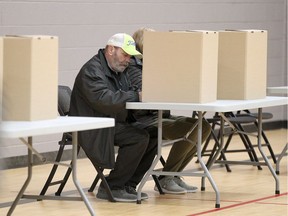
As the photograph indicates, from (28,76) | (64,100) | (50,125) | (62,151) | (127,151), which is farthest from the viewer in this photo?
A: (64,100)

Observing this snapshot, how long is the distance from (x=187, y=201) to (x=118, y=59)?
3.76 ft

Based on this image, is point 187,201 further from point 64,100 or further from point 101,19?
point 101,19

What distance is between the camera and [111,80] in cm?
636

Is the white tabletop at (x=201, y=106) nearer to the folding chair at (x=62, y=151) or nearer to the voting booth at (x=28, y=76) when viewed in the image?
the folding chair at (x=62, y=151)

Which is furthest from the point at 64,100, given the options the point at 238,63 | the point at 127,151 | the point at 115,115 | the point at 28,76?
the point at 28,76

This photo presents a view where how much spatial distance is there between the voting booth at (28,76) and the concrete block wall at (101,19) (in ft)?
6.56

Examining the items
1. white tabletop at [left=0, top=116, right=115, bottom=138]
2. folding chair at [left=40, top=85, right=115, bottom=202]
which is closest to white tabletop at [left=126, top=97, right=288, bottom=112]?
folding chair at [left=40, top=85, right=115, bottom=202]

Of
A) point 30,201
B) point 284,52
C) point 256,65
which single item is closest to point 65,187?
point 30,201

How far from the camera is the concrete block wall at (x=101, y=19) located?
8188 millimetres

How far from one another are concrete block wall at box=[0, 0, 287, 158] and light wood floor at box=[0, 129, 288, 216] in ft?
2.26

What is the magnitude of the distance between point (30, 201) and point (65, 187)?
643 millimetres

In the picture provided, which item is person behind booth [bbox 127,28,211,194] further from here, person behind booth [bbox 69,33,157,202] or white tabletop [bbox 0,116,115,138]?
white tabletop [bbox 0,116,115,138]

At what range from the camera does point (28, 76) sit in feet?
17.1

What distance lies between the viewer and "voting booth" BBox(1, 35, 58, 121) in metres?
5.21
